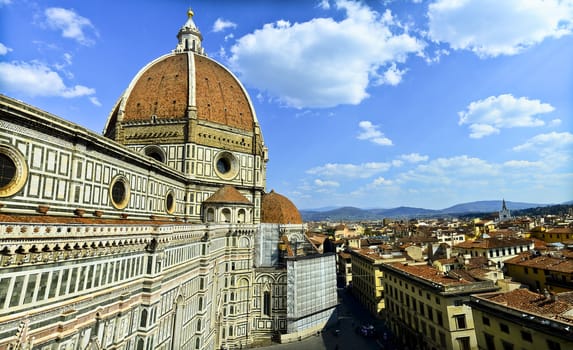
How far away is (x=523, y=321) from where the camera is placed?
1460 centimetres

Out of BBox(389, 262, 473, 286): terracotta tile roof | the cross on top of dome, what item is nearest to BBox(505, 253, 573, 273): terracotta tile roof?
BBox(389, 262, 473, 286): terracotta tile roof

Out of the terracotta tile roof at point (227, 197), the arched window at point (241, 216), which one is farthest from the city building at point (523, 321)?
the terracotta tile roof at point (227, 197)

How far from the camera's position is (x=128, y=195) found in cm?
1961

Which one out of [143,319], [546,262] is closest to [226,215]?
[143,319]

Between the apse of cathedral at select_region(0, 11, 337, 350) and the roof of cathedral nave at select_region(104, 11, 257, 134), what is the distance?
0.18 m

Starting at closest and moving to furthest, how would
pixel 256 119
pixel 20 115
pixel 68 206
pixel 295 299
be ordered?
pixel 20 115 → pixel 68 206 → pixel 295 299 → pixel 256 119

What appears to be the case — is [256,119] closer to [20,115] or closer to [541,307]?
[20,115]

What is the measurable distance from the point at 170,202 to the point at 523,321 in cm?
2624

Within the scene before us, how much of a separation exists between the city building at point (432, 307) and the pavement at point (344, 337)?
329 centimetres

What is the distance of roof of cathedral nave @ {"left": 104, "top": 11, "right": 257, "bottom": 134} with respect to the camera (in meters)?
33.4

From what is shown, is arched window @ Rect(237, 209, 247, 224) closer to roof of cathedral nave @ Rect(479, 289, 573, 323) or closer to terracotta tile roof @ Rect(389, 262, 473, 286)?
terracotta tile roof @ Rect(389, 262, 473, 286)

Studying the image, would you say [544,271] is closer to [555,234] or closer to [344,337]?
[344,337]

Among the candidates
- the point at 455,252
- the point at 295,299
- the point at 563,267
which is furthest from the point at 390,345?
the point at 455,252

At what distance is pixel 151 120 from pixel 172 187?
970 cm
